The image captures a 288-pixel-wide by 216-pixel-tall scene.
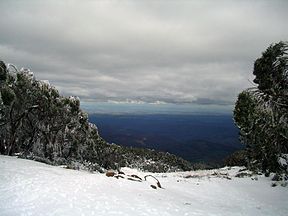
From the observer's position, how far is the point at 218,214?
581 inches

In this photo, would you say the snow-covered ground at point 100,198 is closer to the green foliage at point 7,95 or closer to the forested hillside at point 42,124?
the green foliage at point 7,95

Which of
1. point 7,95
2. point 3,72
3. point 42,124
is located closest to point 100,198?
point 7,95

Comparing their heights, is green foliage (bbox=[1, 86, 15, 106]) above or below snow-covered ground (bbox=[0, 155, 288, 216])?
above

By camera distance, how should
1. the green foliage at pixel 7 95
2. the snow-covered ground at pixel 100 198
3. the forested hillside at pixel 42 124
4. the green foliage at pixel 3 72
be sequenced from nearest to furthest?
1. the snow-covered ground at pixel 100 198
2. the green foliage at pixel 7 95
3. the green foliage at pixel 3 72
4. the forested hillside at pixel 42 124

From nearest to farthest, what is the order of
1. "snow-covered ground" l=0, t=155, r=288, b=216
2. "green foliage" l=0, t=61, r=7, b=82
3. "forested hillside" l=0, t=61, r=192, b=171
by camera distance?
"snow-covered ground" l=0, t=155, r=288, b=216
"green foliage" l=0, t=61, r=7, b=82
"forested hillside" l=0, t=61, r=192, b=171

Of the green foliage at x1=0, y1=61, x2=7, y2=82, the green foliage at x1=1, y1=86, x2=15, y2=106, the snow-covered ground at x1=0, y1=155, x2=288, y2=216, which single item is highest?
the green foliage at x1=0, y1=61, x2=7, y2=82

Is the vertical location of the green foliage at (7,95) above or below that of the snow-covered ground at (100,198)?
above

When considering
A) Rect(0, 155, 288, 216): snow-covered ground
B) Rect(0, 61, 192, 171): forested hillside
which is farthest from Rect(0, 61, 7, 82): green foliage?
Rect(0, 155, 288, 216): snow-covered ground

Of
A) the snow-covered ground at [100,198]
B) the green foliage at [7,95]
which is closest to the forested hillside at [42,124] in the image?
the green foliage at [7,95]

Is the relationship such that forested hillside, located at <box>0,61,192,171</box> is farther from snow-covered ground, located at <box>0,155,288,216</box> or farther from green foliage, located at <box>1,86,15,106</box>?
snow-covered ground, located at <box>0,155,288,216</box>

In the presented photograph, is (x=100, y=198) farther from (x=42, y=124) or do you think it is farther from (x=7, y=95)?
(x=42, y=124)

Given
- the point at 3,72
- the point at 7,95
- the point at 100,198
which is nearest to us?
the point at 100,198

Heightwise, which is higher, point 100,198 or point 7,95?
point 7,95

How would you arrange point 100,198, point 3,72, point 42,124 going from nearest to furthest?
1. point 100,198
2. point 3,72
3. point 42,124
